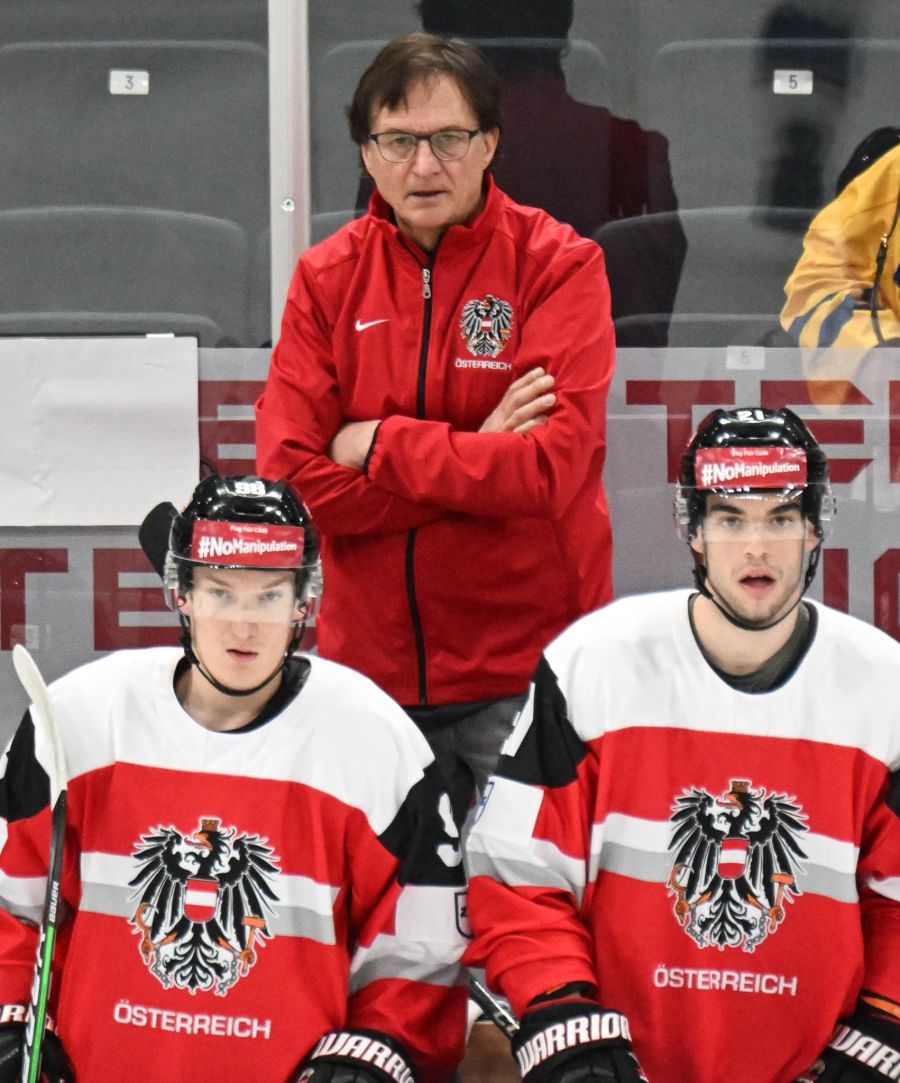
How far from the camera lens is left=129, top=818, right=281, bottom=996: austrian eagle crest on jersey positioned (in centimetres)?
180

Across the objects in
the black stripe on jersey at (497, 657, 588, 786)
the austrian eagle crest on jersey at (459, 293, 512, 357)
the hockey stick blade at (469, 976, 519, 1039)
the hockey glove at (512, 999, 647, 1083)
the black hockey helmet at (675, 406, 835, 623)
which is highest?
the austrian eagle crest on jersey at (459, 293, 512, 357)

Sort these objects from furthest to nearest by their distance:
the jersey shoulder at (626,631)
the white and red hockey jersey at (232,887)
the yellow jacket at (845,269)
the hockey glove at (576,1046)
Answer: the yellow jacket at (845,269), the jersey shoulder at (626,631), the white and red hockey jersey at (232,887), the hockey glove at (576,1046)

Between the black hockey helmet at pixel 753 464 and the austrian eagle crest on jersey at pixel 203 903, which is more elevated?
the black hockey helmet at pixel 753 464

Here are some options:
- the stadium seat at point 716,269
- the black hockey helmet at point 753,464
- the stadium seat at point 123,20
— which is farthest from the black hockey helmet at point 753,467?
the stadium seat at point 123,20

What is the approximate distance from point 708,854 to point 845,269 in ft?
4.31

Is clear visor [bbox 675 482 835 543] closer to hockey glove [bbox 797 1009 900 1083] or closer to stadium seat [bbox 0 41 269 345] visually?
hockey glove [bbox 797 1009 900 1083]

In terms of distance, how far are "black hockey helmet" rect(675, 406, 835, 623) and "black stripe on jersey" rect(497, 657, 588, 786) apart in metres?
0.23

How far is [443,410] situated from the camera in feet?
7.57

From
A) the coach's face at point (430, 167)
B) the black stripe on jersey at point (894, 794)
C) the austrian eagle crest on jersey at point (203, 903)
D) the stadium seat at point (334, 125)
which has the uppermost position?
the stadium seat at point (334, 125)

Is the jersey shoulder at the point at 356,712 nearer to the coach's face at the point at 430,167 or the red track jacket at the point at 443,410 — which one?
the red track jacket at the point at 443,410

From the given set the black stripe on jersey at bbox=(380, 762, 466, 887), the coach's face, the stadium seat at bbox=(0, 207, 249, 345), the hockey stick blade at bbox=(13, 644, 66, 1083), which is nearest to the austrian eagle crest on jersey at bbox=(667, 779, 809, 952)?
the black stripe on jersey at bbox=(380, 762, 466, 887)

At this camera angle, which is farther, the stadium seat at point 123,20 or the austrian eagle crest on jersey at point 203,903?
the stadium seat at point 123,20

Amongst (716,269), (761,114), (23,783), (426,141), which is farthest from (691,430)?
(23,783)

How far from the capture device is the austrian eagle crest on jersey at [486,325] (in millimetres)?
2305
